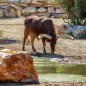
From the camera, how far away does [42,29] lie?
19.0 meters

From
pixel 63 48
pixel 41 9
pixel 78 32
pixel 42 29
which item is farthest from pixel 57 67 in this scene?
pixel 41 9

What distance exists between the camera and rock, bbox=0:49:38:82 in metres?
10.9

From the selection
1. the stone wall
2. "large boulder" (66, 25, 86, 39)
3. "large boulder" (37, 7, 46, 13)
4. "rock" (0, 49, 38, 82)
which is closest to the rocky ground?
"large boulder" (66, 25, 86, 39)

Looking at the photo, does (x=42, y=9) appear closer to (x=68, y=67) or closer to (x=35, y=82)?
(x=68, y=67)

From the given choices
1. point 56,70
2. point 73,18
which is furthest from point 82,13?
point 56,70

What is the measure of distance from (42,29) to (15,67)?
8225mm

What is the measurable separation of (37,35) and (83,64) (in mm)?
4315

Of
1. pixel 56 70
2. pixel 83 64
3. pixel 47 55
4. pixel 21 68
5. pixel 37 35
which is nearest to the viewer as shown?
pixel 21 68

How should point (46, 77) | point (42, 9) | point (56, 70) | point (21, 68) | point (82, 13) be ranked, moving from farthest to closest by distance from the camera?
point (42, 9)
point (82, 13)
point (56, 70)
point (46, 77)
point (21, 68)

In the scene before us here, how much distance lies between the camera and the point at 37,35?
1945 centimetres

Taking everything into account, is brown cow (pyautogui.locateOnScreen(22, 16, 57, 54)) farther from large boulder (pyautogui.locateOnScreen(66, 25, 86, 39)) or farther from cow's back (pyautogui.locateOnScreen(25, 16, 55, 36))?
large boulder (pyautogui.locateOnScreen(66, 25, 86, 39))

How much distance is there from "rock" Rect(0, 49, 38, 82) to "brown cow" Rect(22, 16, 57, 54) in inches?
287

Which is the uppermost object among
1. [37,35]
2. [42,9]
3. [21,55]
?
[21,55]

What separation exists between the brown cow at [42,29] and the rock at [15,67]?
730 cm
